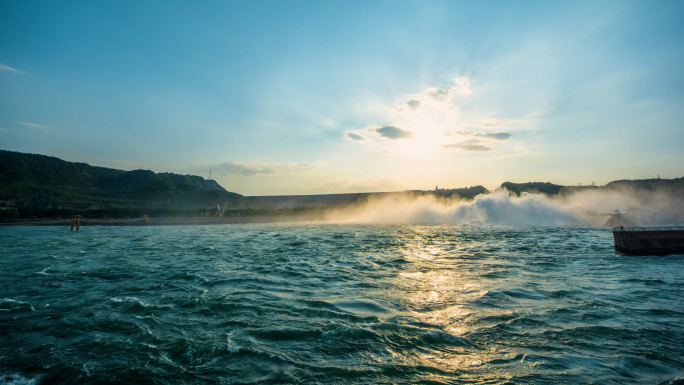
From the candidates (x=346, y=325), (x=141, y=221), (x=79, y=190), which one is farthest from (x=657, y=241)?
(x=79, y=190)

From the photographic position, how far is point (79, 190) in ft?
450

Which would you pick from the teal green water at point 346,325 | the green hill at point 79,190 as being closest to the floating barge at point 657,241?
the teal green water at point 346,325

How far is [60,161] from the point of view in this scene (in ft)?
522

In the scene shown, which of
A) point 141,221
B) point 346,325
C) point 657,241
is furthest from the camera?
point 141,221

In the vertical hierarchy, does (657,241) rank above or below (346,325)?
above

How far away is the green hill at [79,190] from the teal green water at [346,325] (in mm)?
111649

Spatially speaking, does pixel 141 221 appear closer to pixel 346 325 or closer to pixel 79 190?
pixel 346 325

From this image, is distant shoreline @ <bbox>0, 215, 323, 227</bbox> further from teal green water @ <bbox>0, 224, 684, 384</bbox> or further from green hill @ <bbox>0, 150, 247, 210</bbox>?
teal green water @ <bbox>0, 224, 684, 384</bbox>

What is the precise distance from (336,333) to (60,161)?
7883 inches

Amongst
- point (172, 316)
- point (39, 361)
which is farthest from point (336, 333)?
point (39, 361)

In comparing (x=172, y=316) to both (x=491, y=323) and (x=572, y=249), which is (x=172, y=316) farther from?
(x=572, y=249)

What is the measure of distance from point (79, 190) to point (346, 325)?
545 ft

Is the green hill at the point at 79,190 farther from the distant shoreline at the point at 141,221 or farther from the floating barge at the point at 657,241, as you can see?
the floating barge at the point at 657,241

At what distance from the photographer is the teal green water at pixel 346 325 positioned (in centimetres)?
646
